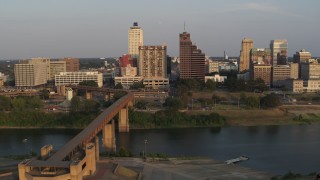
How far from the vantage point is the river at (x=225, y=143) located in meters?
14.7

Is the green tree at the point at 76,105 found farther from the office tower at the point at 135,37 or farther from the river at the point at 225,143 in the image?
the office tower at the point at 135,37

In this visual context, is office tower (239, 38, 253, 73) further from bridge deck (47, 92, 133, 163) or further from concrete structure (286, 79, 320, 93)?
bridge deck (47, 92, 133, 163)

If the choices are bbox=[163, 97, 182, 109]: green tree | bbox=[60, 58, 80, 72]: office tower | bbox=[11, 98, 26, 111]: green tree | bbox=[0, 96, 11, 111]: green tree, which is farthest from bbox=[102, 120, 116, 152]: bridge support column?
bbox=[60, 58, 80, 72]: office tower

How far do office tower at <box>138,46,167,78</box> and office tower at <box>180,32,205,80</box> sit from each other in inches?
127

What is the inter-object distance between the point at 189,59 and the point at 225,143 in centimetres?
1973

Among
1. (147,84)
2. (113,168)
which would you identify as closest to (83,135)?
(113,168)

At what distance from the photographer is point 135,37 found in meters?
55.7

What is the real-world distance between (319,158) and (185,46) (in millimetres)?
22149

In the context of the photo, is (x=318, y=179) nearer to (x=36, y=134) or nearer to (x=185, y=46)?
(x=36, y=134)

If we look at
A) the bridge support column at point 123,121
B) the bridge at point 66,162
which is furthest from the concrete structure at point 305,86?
the bridge at point 66,162

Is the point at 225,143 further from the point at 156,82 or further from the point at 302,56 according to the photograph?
the point at 302,56

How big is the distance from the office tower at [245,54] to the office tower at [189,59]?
46.6 feet

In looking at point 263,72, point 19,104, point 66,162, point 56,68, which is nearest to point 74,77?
point 56,68

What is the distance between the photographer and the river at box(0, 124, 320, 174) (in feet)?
48.2
